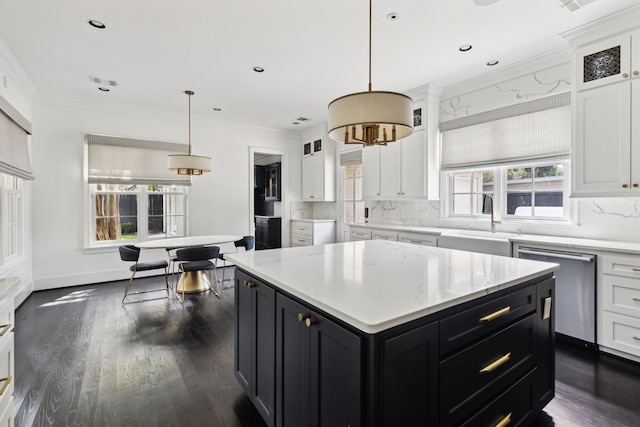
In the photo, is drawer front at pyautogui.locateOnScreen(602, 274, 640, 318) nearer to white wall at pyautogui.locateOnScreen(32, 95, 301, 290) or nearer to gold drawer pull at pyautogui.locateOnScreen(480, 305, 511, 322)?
gold drawer pull at pyautogui.locateOnScreen(480, 305, 511, 322)

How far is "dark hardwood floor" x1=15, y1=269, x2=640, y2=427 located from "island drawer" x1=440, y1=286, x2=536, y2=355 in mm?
800

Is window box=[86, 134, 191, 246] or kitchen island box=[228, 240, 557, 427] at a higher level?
window box=[86, 134, 191, 246]

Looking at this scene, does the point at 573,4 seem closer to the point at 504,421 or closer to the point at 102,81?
the point at 504,421

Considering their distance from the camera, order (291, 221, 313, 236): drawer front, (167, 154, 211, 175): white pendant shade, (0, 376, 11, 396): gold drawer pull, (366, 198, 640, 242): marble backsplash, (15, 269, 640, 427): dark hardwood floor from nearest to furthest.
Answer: (0, 376, 11, 396): gold drawer pull < (15, 269, 640, 427): dark hardwood floor < (366, 198, 640, 242): marble backsplash < (167, 154, 211, 175): white pendant shade < (291, 221, 313, 236): drawer front

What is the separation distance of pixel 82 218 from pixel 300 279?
15.2 feet

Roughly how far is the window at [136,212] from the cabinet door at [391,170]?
3.42 meters

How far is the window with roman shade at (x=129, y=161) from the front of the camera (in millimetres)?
4668

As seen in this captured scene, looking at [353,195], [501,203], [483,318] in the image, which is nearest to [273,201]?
[353,195]

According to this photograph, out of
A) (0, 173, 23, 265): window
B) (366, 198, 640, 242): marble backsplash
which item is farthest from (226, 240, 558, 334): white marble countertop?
(0, 173, 23, 265): window

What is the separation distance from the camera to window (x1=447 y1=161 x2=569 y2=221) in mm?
3271

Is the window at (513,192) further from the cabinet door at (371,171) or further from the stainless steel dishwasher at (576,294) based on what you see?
the cabinet door at (371,171)

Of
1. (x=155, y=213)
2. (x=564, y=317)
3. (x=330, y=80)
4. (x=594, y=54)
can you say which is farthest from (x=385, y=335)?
(x=155, y=213)

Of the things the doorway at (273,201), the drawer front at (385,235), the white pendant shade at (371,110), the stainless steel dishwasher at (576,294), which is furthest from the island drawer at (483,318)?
the doorway at (273,201)

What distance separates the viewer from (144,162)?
5.00 m
